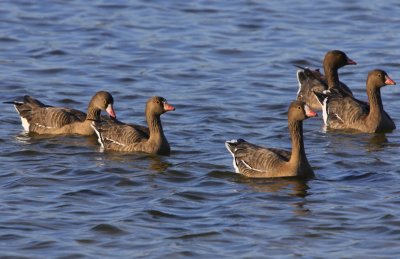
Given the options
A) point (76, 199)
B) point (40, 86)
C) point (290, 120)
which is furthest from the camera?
point (40, 86)

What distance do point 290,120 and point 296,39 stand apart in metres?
10.4

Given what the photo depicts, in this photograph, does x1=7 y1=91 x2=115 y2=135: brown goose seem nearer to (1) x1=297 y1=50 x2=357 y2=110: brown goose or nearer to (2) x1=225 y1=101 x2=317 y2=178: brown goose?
(2) x1=225 y1=101 x2=317 y2=178: brown goose

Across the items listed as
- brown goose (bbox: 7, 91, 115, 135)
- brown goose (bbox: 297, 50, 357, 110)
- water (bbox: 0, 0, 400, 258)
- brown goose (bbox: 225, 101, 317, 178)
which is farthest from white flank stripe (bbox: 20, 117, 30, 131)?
brown goose (bbox: 297, 50, 357, 110)

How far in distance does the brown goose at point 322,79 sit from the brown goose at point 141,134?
4.43 meters

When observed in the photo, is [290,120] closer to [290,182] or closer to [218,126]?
[290,182]

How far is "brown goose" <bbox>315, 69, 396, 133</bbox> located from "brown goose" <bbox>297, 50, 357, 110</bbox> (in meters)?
0.82

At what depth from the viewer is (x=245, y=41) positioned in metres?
27.9

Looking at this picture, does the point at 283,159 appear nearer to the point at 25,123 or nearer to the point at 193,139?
the point at 193,139

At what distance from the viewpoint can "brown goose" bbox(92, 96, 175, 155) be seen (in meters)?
19.0

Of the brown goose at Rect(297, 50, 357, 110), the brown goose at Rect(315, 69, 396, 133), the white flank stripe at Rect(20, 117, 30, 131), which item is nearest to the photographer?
the white flank stripe at Rect(20, 117, 30, 131)

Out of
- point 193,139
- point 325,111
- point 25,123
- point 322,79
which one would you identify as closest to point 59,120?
point 25,123

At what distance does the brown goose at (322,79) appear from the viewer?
2275 centimetres

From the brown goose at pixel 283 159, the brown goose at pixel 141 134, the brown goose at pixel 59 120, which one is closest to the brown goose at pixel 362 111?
the brown goose at pixel 283 159

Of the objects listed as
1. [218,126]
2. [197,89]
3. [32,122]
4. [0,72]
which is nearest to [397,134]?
[218,126]
